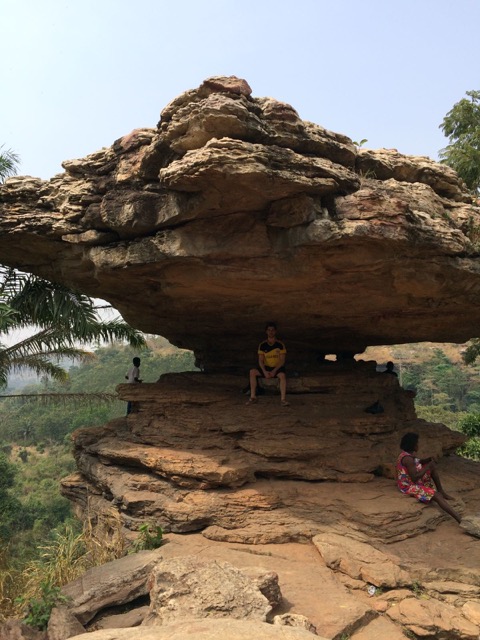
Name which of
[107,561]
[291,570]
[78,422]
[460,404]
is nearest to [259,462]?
[291,570]

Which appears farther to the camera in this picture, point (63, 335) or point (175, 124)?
point (63, 335)

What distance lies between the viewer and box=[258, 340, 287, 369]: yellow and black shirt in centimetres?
856

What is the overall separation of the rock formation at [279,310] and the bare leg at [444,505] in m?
0.13

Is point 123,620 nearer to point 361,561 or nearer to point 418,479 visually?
point 361,561

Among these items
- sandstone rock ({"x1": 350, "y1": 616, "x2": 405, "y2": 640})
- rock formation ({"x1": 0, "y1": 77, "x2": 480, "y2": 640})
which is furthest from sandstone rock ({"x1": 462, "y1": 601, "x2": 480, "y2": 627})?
sandstone rock ({"x1": 350, "y1": 616, "x2": 405, "y2": 640})

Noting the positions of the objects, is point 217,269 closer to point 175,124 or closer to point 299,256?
point 299,256

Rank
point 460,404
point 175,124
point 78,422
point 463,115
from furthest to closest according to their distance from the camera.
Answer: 1. point 460,404
2. point 78,422
3. point 463,115
4. point 175,124

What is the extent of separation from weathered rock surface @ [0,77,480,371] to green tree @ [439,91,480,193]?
7.67 m

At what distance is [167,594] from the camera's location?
433 centimetres

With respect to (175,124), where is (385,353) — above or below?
below

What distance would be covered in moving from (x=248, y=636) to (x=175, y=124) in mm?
5719

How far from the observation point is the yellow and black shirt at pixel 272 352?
8562 mm

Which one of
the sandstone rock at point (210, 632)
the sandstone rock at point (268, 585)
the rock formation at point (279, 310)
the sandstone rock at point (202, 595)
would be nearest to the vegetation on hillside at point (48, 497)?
the rock formation at point (279, 310)

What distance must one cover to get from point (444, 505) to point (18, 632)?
5.59m
